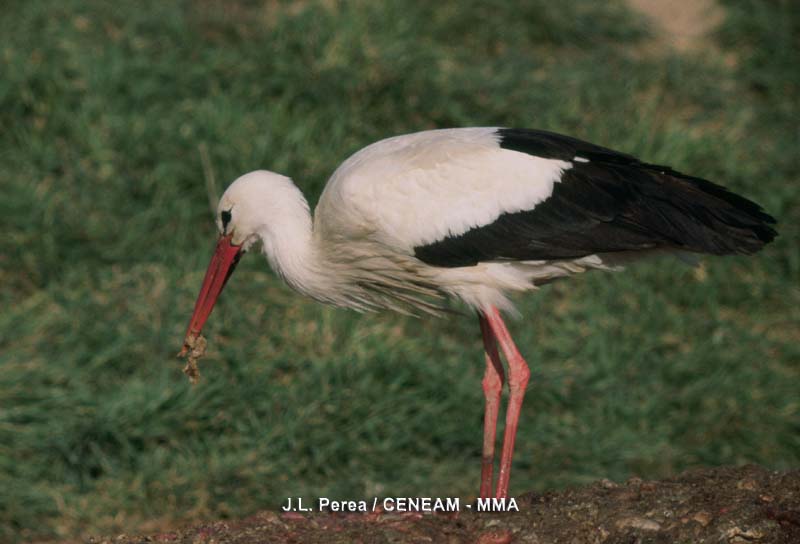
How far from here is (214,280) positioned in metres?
4.91

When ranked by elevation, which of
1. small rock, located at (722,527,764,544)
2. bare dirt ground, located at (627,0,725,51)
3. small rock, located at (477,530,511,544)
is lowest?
small rock, located at (477,530,511,544)

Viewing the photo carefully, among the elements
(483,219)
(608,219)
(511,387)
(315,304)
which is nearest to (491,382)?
(511,387)

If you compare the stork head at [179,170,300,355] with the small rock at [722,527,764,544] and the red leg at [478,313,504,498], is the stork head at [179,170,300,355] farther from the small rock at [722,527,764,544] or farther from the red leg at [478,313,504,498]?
the small rock at [722,527,764,544]

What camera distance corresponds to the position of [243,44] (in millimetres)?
8359

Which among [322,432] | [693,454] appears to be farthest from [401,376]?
[693,454]

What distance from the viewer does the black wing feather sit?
4.53 metres

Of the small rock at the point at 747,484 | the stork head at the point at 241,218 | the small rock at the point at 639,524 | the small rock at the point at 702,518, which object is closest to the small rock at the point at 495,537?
the small rock at the point at 639,524

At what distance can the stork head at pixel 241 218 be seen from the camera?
470 cm

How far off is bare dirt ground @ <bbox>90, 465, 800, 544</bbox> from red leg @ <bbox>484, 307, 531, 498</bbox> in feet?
1.16

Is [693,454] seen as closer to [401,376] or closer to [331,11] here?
[401,376]

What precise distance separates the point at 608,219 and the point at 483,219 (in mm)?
478

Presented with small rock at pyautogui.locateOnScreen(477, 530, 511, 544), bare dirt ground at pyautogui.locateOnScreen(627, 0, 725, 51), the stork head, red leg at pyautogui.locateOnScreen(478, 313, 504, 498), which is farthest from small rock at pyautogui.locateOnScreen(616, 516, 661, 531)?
bare dirt ground at pyautogui.locateOnScreen(627, 0, 725, 51)

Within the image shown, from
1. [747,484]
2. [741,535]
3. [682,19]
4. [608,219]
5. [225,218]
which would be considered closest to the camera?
[741,535]

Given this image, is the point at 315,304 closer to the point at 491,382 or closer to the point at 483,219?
the point at 491,382
